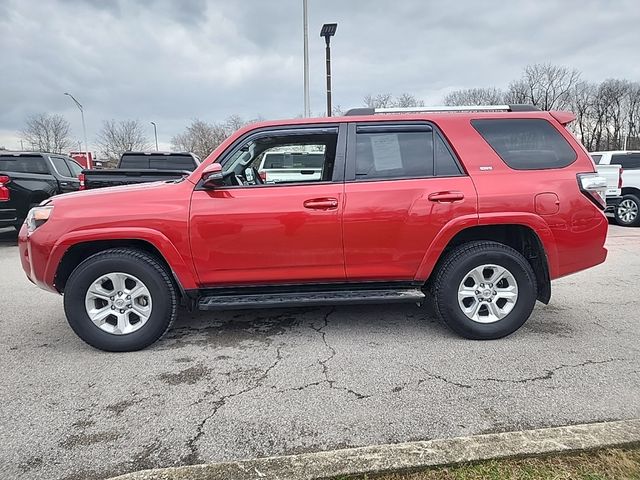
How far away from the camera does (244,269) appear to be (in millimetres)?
3533

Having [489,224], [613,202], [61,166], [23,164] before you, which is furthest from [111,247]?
[613,202]

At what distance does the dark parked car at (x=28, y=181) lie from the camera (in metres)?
8.31

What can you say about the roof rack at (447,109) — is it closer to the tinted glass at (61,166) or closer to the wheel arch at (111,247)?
the wheel arch at (111,247)

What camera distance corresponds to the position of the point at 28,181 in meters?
8.66

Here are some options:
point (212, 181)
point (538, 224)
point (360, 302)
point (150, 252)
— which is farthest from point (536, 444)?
point (150, 252)

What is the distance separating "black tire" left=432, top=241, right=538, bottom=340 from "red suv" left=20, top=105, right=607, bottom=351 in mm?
12

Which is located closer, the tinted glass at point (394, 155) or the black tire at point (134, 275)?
the black tire at point (134, 275)

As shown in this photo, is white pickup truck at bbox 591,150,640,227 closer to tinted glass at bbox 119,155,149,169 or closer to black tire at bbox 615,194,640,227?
black tire at bbox 615,194,640,227

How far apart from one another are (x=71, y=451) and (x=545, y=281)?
12.0 ft

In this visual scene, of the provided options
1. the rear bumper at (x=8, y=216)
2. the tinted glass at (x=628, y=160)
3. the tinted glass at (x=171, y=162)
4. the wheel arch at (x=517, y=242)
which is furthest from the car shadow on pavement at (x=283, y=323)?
the tinted glass at (x=628, y=160)

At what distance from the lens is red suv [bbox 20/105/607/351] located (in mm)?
3418

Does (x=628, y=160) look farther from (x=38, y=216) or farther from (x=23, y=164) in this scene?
(x=23, y=164)

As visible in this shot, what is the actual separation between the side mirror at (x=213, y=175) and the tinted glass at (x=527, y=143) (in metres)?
2.17

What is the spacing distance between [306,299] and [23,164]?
8.95 meters
